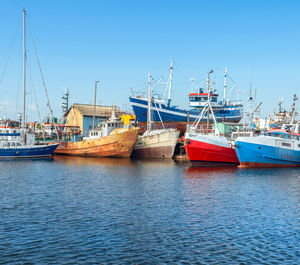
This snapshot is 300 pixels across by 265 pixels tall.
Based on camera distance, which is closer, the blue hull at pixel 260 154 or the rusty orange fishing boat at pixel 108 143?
the blue hull at pixel 260 154

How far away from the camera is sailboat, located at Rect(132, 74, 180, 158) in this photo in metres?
59.4

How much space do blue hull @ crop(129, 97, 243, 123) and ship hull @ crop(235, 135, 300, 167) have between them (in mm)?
24299

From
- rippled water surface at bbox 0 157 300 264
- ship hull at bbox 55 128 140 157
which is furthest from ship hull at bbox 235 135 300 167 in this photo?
ship hull at bbox 55 128 140 157

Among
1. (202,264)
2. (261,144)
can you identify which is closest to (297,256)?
(202,264)

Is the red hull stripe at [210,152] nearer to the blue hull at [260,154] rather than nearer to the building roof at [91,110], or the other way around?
the blue hull at [260,154]

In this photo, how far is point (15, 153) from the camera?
189ft

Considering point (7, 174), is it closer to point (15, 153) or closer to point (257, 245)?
point (15, 153)

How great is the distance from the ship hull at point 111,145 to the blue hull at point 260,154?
18.9m

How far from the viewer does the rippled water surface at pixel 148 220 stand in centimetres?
1582

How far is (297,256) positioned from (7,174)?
108 ft

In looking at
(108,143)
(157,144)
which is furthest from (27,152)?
(157,144)

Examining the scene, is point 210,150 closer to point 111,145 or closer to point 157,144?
point 157,144

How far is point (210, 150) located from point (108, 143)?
18.6m

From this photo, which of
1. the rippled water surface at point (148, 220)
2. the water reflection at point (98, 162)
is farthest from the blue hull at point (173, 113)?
the rippled water surface at point (148, 220)
